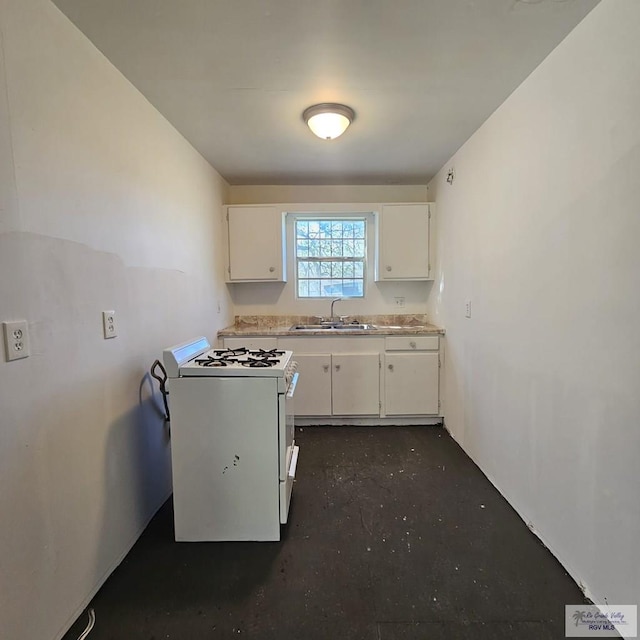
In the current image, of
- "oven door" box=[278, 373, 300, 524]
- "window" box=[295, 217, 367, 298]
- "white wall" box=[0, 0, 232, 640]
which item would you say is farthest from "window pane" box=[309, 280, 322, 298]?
"oven door" box=[278, 373, 300, 524]

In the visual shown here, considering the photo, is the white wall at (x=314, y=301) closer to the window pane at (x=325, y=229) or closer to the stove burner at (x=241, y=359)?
the window pane at (x=325, y=229)

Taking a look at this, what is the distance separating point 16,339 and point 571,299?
6.82 feet

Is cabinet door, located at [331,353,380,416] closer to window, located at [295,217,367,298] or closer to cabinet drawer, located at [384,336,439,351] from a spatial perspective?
cabinet drawer, located at [384,336,439,351]

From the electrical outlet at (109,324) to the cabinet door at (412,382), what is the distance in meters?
2.17

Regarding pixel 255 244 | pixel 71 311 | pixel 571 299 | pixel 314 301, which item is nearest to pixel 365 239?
pixel 314 301

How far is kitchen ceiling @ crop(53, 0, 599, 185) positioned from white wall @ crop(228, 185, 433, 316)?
3.36 feet

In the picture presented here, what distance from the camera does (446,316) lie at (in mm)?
3020

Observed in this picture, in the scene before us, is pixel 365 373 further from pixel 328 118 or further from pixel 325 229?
pixel 328 118

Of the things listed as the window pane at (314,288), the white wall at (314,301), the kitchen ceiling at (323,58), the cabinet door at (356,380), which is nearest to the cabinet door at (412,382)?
the cabinet door at (356,380)

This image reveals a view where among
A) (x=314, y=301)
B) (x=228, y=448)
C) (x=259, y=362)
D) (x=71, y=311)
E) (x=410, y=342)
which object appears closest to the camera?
(x=71, y=311)

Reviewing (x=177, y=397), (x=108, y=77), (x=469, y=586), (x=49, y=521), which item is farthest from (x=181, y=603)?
(x=108, y=77)

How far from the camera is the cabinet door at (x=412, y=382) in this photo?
10.1 ft

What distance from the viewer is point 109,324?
154cm

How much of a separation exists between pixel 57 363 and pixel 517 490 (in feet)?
7.57
